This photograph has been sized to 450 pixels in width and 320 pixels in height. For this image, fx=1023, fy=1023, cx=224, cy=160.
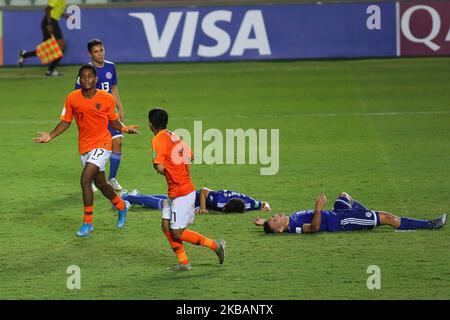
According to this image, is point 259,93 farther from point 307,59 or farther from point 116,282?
point 116,282

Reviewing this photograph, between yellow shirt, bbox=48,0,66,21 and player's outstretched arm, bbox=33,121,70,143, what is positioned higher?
yellow shirt, bbox=48,0,66,21

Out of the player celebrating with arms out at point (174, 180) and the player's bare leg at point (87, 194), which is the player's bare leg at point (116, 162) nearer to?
the player's bare leg at point (87, 194)

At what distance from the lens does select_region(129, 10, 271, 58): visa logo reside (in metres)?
26.5

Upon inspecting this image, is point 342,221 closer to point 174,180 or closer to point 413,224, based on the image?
point 413,224

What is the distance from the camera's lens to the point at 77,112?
1231cm

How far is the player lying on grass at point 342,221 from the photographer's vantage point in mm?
12148

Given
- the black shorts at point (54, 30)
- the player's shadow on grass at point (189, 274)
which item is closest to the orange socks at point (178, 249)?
the player's shadow on grass at point (189, 274)

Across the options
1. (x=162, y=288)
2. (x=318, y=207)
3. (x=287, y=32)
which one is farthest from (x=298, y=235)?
(x=287, y=32)

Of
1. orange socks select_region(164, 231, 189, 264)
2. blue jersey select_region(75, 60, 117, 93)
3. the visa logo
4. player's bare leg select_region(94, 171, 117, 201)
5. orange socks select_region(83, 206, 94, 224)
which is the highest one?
the visa logo

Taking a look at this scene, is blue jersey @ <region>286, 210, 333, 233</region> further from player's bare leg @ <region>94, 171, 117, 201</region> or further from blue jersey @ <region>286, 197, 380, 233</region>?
player's bare leg @ <region>94, 171, 117, 201</region>

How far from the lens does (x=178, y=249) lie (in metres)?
10.7

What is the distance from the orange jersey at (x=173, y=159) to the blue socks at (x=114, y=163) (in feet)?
14.2

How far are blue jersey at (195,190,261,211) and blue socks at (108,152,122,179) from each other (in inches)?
75.2

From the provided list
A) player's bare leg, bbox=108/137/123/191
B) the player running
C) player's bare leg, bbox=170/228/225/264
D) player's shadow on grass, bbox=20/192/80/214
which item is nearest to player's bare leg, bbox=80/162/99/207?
player's shadow on grass, bbox=20/192/80/214
